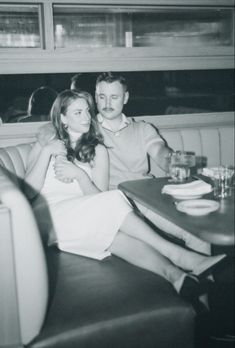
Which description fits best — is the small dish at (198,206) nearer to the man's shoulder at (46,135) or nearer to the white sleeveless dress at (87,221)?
the white sleeveless dress at (87,221)

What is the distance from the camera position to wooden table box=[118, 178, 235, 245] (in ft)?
4.82

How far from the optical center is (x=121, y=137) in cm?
288

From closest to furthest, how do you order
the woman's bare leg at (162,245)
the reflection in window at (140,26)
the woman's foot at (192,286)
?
1. the woman's foot at (192,286)
2. the woman's bare leg at (162,245)
3. the reflection in window at (140,26)

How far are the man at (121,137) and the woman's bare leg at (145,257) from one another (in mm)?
816

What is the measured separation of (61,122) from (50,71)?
77 centimetres

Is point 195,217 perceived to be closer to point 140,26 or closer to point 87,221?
point 87,221

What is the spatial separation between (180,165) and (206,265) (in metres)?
0.63

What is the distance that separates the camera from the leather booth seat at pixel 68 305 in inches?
61.1

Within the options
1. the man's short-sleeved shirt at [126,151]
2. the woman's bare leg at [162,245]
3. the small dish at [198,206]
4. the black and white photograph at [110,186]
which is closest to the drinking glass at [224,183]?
the black and white photograph at [110,186]

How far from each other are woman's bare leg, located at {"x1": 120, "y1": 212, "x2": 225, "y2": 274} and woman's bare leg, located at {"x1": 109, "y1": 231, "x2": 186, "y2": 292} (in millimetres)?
35

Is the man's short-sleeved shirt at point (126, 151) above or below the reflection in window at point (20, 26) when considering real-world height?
below

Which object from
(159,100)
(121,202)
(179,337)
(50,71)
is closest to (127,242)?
(121,202)

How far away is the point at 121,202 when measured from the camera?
6.90ft

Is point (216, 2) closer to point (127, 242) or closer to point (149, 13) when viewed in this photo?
point (149, 13)
